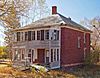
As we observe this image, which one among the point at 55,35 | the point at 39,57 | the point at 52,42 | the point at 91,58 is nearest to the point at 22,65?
the point at 39,57

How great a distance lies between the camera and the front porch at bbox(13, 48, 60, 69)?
107 ft

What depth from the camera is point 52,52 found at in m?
33.5

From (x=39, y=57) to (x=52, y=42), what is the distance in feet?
14.7

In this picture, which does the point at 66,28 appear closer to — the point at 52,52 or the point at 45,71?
the point at 52,52

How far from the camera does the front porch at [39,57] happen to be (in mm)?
32625

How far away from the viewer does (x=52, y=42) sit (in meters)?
33.2

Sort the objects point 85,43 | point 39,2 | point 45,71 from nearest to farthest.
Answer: point 45,71 < point 39,2 < point 85,43

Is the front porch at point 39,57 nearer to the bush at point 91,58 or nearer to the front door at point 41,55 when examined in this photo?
the front door at point 41,55

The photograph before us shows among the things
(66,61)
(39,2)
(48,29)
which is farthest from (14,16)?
(66,61)

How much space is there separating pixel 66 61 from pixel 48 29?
5.86m

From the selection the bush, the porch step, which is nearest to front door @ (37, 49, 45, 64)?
the porch step

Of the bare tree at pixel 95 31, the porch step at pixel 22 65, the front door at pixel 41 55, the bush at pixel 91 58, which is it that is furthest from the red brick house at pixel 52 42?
the bare tree at pixel 95 31

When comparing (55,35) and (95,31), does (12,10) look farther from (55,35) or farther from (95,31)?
(95,31)

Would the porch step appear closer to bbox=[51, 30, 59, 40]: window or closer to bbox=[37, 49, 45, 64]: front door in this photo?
bbox=[37, 49, 45, 64]: front door
